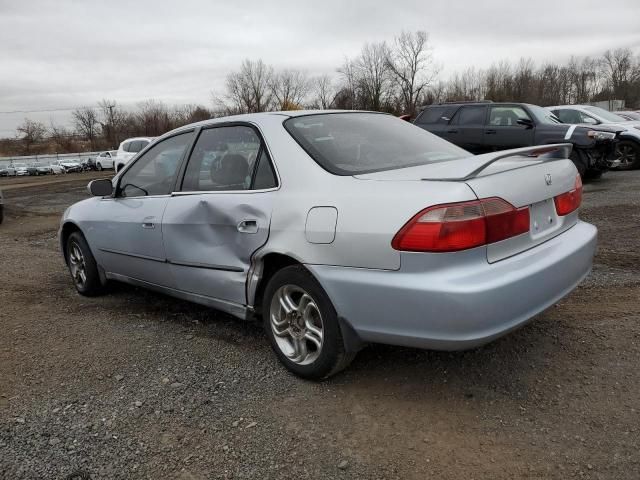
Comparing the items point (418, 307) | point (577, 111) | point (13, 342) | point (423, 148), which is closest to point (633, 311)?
point (423, 148)

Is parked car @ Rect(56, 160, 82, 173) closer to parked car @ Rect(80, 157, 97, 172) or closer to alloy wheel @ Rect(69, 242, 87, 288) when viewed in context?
parked car @ Rect(80, 157, 97, 172)

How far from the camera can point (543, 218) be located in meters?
2.79

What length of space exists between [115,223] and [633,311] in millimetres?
3938

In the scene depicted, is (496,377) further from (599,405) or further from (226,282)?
(226,282)

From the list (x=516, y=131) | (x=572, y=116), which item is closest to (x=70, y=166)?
(x=572, y=116)

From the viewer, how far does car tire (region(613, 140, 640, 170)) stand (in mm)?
12711

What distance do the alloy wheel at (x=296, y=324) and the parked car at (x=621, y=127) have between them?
38.7ft

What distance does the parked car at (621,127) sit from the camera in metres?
12.6

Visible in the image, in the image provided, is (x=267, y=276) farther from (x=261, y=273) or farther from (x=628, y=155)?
(x=628, y=155)

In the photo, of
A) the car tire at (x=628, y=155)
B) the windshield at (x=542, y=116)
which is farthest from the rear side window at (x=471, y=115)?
the car tire at (x=628, y=155)

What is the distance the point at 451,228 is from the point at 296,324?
1121mm

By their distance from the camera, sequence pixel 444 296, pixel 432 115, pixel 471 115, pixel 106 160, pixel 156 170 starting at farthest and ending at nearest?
pixel 106 160
pixel 432 115
pixel 471 115
pixel 156 170
pixel 444 296

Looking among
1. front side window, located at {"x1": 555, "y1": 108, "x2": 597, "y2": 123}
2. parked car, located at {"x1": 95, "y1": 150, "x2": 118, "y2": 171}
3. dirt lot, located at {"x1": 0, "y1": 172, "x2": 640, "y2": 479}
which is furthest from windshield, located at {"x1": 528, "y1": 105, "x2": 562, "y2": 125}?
parked car, located at {"x1": 95, "y1": 150, "x2": 118, "y2": 171}

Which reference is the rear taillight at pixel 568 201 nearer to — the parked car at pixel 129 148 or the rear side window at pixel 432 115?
the rear side window at pixel 432 115
